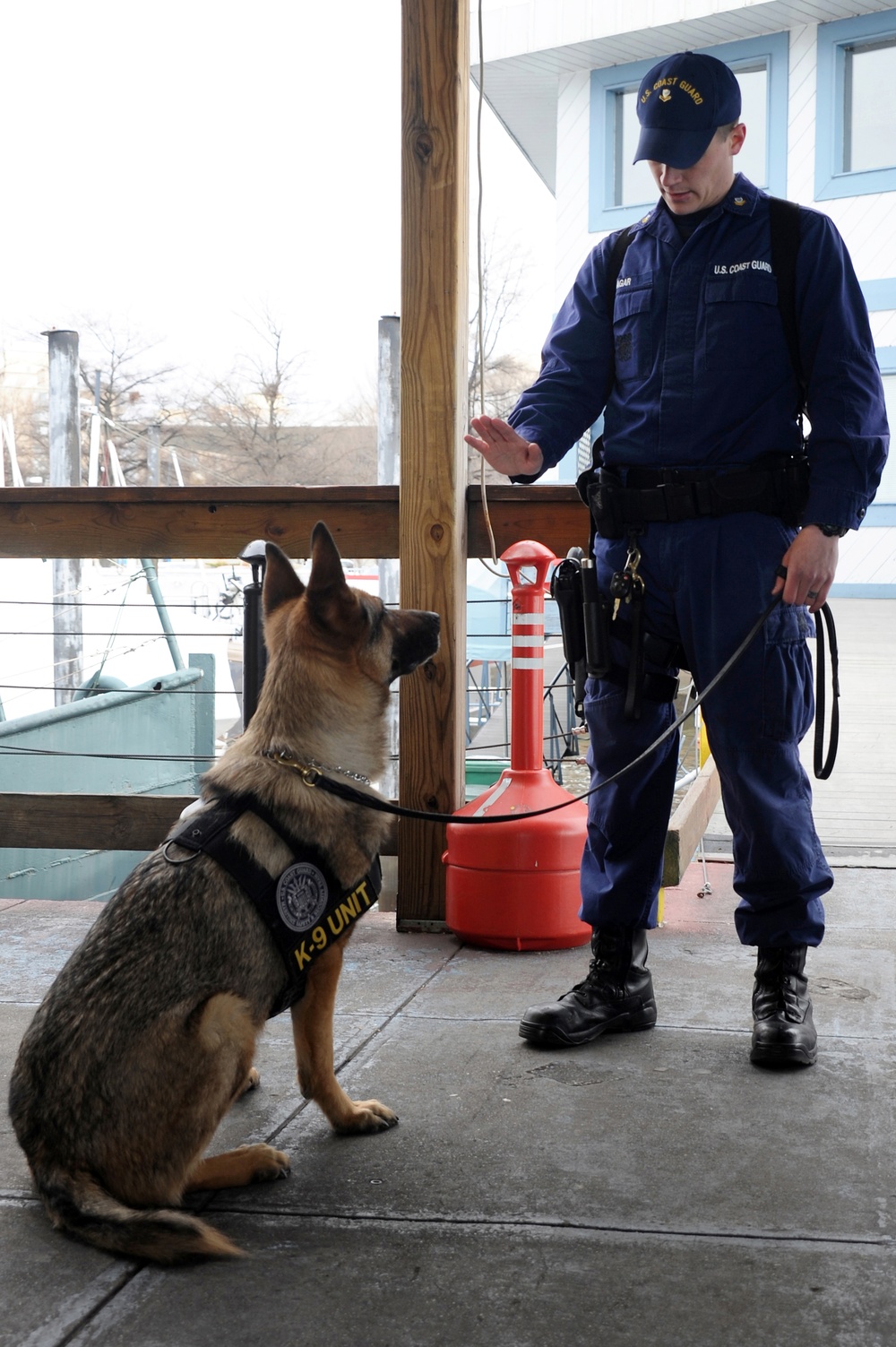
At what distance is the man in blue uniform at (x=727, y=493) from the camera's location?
215cm

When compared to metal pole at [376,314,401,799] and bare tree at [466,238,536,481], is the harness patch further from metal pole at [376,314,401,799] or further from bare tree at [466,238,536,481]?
bare tree at [466,238,536,481]

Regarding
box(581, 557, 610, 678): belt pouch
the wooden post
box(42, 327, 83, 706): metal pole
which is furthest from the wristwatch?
box(42, 327, 83, 706): metal pole

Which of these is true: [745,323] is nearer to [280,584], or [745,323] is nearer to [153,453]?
[280,584]

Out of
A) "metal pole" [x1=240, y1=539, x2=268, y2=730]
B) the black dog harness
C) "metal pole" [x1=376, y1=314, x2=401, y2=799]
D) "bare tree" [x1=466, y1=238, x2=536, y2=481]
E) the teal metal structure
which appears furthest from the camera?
"bare tree" [x1=466, y1=238, x2=536, y2=481]

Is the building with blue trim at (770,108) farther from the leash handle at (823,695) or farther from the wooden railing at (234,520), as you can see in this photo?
the leash handle at (823,695)

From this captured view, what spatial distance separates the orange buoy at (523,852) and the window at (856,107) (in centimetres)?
1078

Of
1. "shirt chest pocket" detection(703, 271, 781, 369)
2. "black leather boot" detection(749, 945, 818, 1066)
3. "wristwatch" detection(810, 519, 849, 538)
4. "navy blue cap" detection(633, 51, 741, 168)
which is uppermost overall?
"navy blue cap" detection(633, 51, 741, 168)

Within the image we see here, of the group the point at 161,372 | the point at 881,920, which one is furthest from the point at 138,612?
the point at 881,920

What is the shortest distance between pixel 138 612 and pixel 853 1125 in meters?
14.0

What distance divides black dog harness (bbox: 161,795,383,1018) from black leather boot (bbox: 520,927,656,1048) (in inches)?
26.7

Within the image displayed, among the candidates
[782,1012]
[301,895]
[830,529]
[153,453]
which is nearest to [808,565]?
[830,529]

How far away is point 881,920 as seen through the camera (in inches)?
127

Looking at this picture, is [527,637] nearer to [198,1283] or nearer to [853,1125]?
[853,1125]

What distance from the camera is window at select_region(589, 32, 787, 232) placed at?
1216 centimetres
